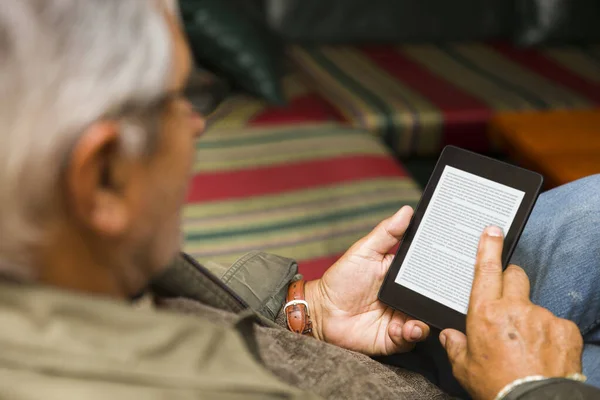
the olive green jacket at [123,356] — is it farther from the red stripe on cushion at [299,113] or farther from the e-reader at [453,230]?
the red stripe on cushion at [299,113]

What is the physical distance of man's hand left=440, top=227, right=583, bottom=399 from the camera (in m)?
0.72

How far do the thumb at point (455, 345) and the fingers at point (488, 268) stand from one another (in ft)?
0.15

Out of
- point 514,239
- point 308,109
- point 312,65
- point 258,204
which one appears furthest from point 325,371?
point 312,65

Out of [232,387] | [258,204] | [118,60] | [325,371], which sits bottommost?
[258,204]

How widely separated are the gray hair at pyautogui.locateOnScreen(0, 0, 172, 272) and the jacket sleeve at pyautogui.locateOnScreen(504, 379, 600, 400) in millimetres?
464

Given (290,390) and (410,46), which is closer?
(290,390)

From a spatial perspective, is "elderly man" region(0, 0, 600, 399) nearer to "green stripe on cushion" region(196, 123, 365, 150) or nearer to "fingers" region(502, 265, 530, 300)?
"fingers" region(502, 265, 530, 300)

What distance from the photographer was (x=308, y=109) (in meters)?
1.94

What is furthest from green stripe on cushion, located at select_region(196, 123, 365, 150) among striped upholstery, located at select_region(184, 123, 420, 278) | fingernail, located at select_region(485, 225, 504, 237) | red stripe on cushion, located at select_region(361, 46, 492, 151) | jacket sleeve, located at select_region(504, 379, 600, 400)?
jacket sleeve, located at select_region(504, 379, 600, 400)

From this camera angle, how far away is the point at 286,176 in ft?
5.16

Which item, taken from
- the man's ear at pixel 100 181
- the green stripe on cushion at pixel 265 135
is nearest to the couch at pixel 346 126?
the green stripe on cushion at pixel 265 135

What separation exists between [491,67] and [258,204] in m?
1.31

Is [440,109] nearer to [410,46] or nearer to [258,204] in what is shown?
[410,46]

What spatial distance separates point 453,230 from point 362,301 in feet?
0.55
